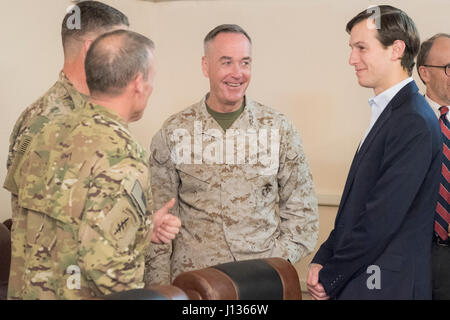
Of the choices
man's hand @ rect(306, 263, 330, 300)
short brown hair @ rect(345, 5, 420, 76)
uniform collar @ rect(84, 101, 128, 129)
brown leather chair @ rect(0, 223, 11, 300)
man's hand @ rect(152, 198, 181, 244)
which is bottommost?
brown leather chair @ rect(0, 223, 11, 300)

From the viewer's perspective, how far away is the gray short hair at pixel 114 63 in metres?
2.02

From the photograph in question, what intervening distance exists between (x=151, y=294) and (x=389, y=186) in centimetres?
97

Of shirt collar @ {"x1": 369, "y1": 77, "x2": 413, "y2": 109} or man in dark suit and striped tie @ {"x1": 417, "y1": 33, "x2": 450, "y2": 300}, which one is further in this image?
man in dark suit and striped tie @ {"x1": 417, "y1": 33, "x2": 450, "y2": 300}

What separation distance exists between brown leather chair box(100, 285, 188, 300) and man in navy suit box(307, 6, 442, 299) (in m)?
0.81

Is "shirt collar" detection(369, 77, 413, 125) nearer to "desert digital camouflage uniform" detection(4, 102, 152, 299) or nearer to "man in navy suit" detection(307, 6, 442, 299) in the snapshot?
"man in navy suit" detection(307, 6, 442, 299)

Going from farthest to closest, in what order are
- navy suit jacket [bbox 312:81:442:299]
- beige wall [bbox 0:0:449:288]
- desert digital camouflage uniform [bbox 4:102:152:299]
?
beige wall [bbox 0:0:449:288] → navy suit jacket [bbox 312:81:442:299] → desert digital camouflage uniform [bbox 4:102:152:299]

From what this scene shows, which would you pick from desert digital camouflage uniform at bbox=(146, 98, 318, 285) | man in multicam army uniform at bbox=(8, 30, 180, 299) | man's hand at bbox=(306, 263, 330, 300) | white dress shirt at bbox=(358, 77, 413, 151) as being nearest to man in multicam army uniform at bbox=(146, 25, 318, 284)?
desert digital camouflage uniform at bbox=(146, 98, 318, 285)

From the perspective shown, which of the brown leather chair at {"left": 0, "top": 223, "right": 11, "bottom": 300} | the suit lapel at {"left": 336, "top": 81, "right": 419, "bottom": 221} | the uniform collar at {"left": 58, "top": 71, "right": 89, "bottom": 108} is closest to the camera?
the suit lapel at {"left": 336, "top": 81, "right": 419, "bottom": 221}

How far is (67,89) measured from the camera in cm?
254

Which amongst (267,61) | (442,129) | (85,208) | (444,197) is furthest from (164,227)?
(267,61)

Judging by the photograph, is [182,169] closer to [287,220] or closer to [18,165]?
[287,220]

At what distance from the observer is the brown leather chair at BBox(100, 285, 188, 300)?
160 centimetres

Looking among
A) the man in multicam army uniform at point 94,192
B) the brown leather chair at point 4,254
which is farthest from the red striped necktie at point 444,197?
the brown leather chair at point 4,254

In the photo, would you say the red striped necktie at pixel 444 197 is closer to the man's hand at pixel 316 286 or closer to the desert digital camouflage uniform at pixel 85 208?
the man's hand at pixel 316 286
